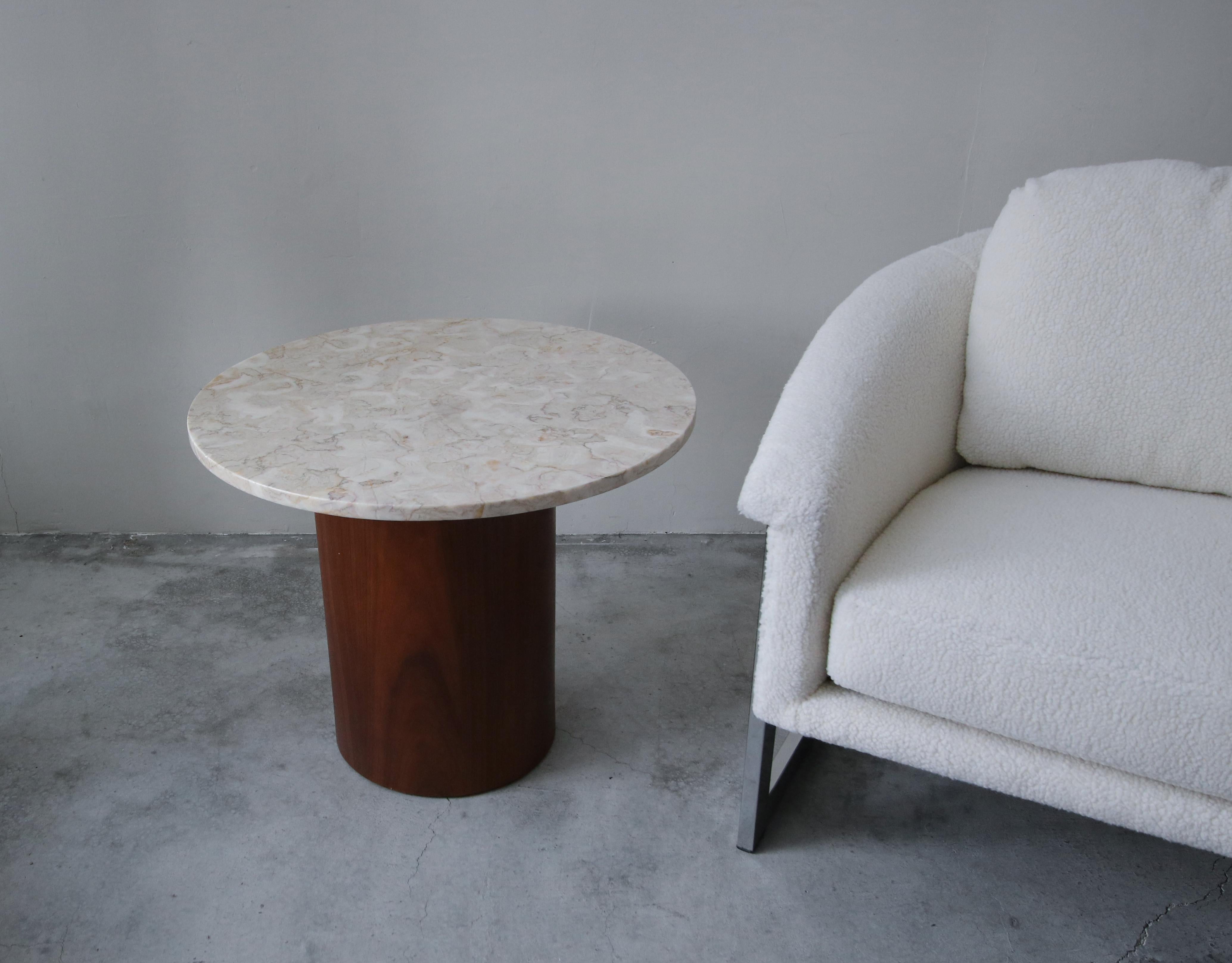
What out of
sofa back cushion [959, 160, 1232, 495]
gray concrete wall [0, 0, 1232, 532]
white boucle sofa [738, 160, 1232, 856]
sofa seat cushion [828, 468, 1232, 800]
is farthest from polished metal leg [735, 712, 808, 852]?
gray concrete wall [0, 0, 1232, 532]

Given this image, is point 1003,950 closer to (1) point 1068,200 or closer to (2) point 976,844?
(2) point 976,844

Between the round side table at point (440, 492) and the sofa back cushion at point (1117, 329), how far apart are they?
497mm

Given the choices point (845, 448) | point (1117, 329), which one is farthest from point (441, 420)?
point (1117, 329)

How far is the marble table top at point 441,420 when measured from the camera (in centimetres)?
109

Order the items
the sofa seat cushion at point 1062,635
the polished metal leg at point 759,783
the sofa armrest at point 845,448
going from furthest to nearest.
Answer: the polished metal leg at point 759,783, the sofa armrest at point 845,448, the sofa seat cushion at point 1062,635

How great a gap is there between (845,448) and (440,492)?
0.49m

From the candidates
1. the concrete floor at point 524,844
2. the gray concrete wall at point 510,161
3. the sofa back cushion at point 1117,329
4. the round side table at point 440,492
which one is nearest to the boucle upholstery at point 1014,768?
the concrete floor at point 524,844

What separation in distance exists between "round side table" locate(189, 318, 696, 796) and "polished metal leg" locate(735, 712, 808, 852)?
13.3 inches

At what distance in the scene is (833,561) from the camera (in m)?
1.15

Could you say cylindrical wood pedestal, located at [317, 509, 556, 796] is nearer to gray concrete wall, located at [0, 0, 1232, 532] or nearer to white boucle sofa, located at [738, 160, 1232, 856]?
white boucle sofa, located at [738, 160, 1232, 856]

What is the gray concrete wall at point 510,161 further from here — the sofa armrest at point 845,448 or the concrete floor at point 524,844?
the concrete floor at point 524,844

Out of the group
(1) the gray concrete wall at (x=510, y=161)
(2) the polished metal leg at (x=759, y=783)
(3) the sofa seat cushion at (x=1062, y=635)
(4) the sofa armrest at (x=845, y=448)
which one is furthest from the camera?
(1) the gray concrete wall at (x=510, y=161)

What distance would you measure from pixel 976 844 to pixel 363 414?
41.3 inches

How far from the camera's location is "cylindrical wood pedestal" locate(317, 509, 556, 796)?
1279 mm
